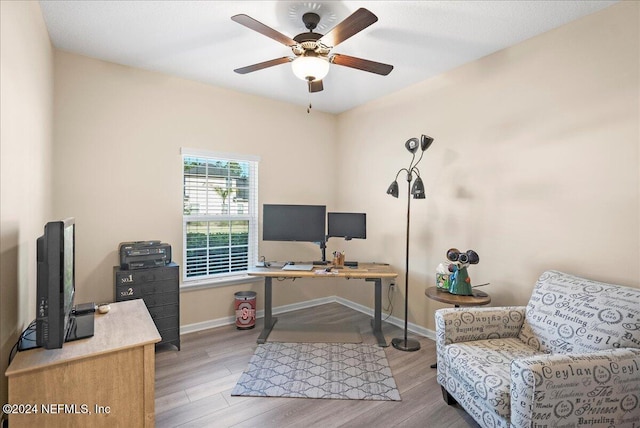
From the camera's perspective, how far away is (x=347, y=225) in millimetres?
3799

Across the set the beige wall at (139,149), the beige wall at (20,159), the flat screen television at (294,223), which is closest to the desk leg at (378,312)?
the flat screen television at (294,223)

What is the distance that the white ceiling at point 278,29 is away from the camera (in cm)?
216

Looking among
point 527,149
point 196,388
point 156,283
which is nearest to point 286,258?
point 156,283

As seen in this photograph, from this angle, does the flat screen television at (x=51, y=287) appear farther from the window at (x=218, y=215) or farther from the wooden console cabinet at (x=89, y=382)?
the window at (x=218, y=215)

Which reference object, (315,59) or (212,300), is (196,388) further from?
(315,59)

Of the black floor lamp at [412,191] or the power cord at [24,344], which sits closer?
the power cord at [24,344]

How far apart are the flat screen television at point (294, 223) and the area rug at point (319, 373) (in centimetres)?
119

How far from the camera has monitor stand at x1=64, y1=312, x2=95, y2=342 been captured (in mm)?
1585

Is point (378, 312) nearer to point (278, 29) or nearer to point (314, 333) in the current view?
point (314, 333)

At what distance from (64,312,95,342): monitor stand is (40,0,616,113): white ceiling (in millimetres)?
2089

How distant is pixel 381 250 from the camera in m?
4.02

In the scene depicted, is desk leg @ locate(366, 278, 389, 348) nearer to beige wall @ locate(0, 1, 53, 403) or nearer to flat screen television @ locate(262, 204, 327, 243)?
flat screen television @ locate(262, 204, 327, 243)

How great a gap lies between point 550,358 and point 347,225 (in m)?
2.46

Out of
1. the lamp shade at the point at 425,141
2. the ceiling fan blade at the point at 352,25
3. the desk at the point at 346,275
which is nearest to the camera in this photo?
the ceiling fan blade at the point at 352,25
